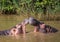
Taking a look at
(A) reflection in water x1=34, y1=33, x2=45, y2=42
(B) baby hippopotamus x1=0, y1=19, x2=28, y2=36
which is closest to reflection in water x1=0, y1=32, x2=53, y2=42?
(A) reflection in water x1=34, y1=33, x2=45, y2=42

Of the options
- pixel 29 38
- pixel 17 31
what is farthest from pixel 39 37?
pixel 17 31

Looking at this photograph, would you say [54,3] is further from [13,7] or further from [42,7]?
[13,7]

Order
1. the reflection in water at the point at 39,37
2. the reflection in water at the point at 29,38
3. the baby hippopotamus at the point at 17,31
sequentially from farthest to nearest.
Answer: the baby hippopotamus at the point at 17,31
the reflection in water at the point at 29,38
the reflection in water at the point at 39,37

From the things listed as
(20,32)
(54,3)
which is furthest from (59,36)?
(54,3)

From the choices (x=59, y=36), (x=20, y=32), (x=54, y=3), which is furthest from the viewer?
→ (x=54, y=3)

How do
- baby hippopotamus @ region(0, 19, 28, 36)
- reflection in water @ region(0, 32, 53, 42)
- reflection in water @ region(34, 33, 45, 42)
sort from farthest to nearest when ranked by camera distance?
baby hippopotamus @ region(0, 19, 28, 36)
reflection in water @ region(0, 32, 53, 42)
reflection in water @ region(34, 33, 45, 42)

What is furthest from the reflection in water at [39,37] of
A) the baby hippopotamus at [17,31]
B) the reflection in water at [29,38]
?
the baby hippopotamus at [17,31]

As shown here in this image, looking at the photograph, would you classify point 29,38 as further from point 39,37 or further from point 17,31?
point 17,31

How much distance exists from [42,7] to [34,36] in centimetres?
562

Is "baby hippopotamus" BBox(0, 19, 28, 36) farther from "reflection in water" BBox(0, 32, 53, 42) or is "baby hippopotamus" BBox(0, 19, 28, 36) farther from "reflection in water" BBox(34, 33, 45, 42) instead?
"reflection in water" BBox(34, 33, 45, 42)

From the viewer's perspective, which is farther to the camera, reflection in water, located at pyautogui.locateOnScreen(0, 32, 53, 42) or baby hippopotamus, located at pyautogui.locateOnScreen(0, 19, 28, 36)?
baby hippopotamus, located at pyautogui.locateOnScreen(0, 19, 28, 36)

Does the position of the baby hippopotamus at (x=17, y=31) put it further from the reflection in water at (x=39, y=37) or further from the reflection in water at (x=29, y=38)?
the reflection in water at (x=39, y=37)

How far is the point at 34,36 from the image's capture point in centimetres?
1091

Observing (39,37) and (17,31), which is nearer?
(39,37)
